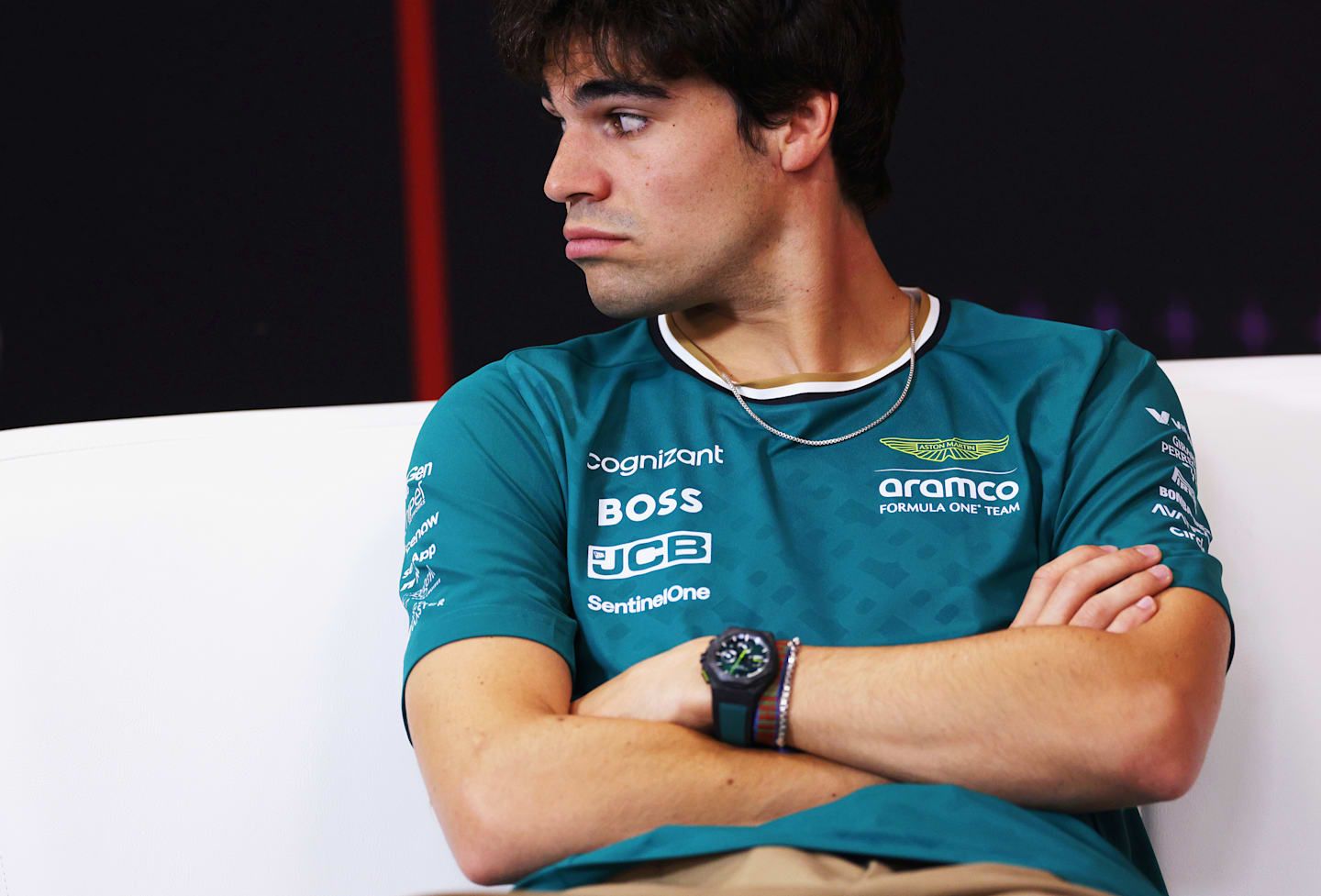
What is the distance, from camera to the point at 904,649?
1112mm

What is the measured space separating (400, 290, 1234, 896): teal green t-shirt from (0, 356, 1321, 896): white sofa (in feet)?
0.73

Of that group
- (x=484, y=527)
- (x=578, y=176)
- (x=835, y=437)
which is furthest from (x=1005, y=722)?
(x=578, y=176)

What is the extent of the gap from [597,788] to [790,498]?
1.29ft

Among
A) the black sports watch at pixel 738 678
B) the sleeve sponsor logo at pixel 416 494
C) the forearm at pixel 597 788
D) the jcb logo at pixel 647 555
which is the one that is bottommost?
the forearm at pixel 597 788

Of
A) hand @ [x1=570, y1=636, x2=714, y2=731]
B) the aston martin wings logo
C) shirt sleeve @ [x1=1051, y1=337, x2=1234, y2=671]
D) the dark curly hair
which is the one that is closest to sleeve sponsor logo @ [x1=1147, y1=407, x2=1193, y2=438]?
shirt sleeve @ [x1=1051, y1=337, x2=1234, y2=671]

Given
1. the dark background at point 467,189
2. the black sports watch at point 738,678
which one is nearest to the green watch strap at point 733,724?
the black sports watch at point 738,678

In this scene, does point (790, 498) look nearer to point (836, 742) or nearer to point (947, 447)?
point (947, 447)

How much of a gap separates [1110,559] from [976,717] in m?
0.23

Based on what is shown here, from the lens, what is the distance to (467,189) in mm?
3031

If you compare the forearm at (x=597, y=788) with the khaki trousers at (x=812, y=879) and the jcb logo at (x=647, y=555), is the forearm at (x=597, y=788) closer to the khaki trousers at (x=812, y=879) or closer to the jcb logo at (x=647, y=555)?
the khaki trousers at (x=812, y=879)

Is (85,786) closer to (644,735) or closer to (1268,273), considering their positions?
(644,735)

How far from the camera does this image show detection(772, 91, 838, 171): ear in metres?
1.48

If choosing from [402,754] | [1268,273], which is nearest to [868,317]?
[402,754]

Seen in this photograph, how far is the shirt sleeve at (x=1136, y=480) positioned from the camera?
123cm
